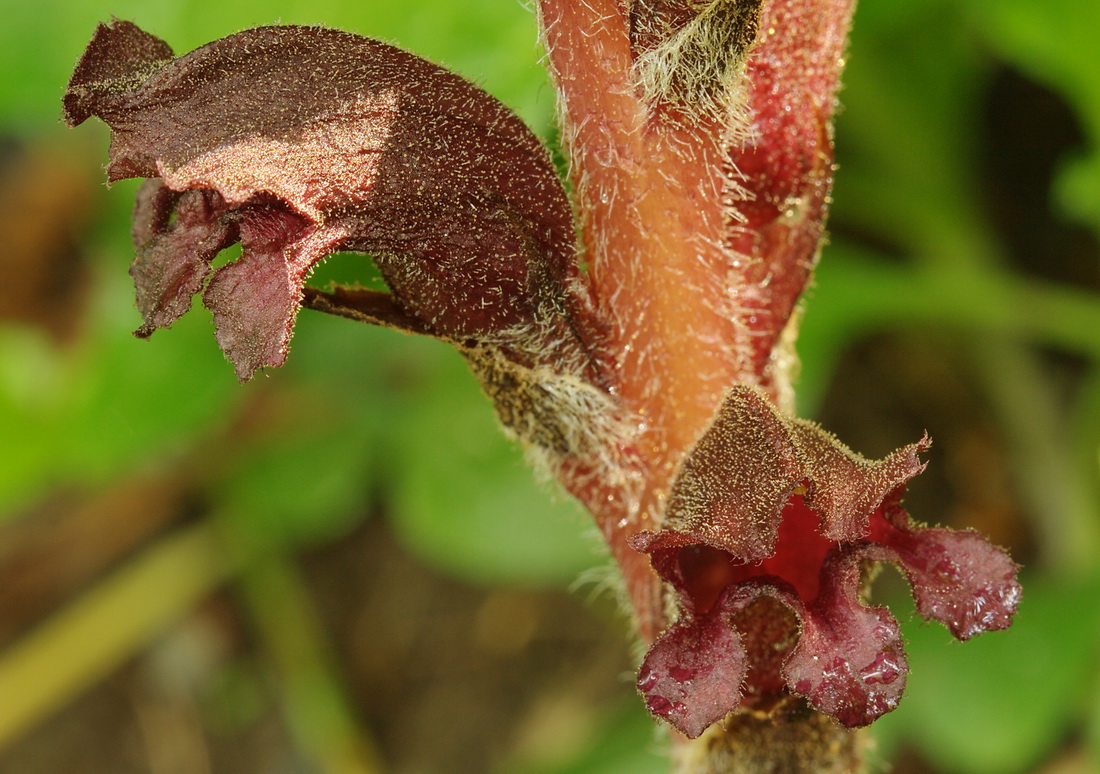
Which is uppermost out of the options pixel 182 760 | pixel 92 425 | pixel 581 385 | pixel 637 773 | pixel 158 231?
pixel 158 231

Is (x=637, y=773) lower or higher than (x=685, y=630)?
lower

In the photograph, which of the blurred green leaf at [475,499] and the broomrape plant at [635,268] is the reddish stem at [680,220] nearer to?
the broomrape plant at [635,268]

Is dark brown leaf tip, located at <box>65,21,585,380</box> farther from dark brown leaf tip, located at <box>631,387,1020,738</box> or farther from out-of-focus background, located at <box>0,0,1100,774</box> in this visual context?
out-of-focus background, located at <box>0,0,1100,774</box>

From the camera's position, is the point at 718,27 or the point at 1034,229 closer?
the point at 718,27

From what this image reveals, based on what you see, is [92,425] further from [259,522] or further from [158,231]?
[158,231]

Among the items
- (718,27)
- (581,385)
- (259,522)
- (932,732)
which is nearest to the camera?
(718,27)

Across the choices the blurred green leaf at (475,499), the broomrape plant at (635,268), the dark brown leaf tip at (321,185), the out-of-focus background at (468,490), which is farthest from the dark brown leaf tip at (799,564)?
the blurred green leaf at (475,499)

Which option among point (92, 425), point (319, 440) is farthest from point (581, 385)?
point (319, 440)
